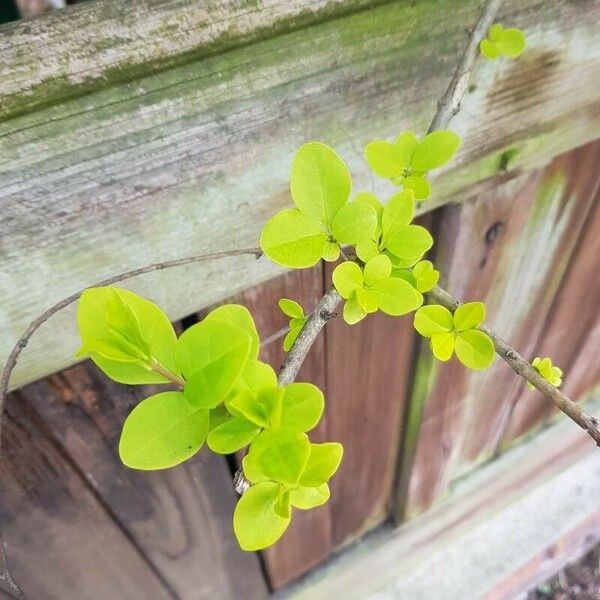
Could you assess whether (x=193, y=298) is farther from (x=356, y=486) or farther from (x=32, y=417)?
(x=356, y=486)

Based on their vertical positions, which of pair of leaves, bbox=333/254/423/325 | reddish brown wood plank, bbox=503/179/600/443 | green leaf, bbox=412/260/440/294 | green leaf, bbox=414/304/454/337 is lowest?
reddish brown wood plank, bbox=503/179/600/443

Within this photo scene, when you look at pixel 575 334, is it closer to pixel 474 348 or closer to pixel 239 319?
pixel 474 348

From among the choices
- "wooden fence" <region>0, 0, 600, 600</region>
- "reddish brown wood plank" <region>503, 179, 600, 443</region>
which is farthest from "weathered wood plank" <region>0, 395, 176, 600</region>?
"reddish brown wood plank" <region>503, 179, 600, 443</region>

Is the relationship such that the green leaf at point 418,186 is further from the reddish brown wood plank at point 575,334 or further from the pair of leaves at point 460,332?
the reddish brown wood plank at point 575,334

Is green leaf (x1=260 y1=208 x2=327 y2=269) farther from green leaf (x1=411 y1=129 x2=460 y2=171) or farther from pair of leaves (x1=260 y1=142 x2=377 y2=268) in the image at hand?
green leaf (x1=411 y1=129 x2=460 y2=171)

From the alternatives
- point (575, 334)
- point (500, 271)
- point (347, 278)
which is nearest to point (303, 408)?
point (347, 278)

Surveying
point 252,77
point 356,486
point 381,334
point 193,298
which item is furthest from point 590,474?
point 252,77

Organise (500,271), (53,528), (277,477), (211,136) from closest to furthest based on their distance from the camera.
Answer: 1. (277,477)
2. (211,136)
3. (53,528)
4. (500,271)
